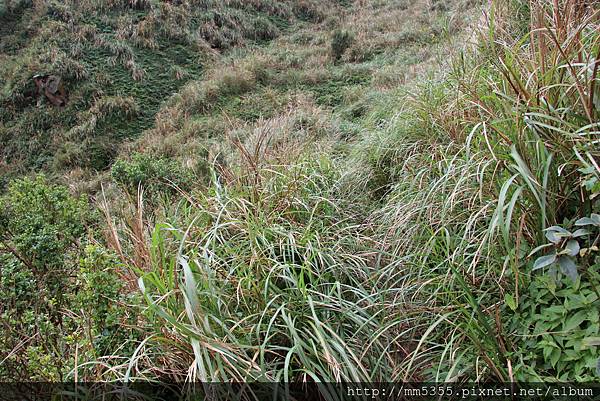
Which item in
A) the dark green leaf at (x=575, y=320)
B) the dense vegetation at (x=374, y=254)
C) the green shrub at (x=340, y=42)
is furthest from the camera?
the green shrub at (x=340, y=42)

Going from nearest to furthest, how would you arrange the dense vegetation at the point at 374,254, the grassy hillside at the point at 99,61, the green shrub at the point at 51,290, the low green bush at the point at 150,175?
the dense vegetation at the point at 374,254, the green shrub at the point at 51,290, the low green bush at the point at 150,175, the grassy hillside at the point at 99,61

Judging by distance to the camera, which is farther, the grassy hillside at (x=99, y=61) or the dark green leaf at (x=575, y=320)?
the grassy hillside at (x=99, y=61)

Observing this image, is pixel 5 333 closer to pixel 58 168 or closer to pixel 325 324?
pixel 325 324

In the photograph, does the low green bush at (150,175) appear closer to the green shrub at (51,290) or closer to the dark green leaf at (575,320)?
the green shrub at (51,290)

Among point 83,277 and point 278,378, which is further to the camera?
point 83,277

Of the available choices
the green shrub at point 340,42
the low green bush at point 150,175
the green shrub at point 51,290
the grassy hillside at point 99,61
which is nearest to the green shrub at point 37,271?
the green shrub at point 51,290

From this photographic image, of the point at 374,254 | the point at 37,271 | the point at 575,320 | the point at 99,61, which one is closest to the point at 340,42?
the point at 99,61

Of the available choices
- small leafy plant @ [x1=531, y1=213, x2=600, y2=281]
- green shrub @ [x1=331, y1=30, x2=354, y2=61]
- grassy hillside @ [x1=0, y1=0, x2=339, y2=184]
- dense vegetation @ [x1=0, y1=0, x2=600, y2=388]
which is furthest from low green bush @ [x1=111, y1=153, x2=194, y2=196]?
green shrub @ [x1=331, y1=30, x2=354, y2=61]

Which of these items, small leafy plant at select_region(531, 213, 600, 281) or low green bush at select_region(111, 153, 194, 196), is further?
low green bush at select_region(111, 153, 194, 196)

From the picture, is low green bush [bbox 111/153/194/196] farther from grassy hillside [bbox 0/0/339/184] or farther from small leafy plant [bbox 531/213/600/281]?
grassy hillside [bbox 0/0/339/184]

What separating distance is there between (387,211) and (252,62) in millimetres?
7910

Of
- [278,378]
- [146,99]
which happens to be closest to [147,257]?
[278,378]

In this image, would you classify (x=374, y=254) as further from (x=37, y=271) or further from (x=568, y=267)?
(x=37, y=271)

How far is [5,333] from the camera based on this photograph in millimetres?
1859
